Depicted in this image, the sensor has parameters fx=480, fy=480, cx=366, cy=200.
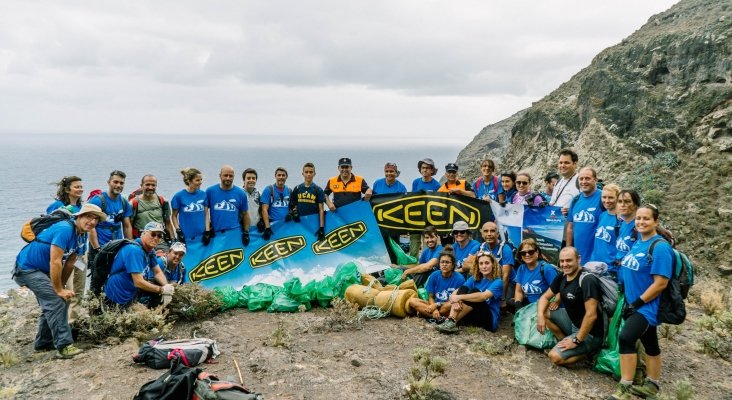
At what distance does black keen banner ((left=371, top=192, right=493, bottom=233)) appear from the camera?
9.77m

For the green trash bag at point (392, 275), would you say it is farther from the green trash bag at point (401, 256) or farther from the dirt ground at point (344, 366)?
the dirt ground at point (344, 366)

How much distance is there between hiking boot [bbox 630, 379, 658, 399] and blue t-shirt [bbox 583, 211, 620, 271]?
4.82 ft

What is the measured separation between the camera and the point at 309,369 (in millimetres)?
6094

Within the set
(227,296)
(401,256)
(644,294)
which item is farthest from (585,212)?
(227,296)

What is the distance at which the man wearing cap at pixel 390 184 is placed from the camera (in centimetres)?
1011

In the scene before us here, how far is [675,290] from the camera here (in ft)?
17.2

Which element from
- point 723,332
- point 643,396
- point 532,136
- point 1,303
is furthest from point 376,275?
point 532,136

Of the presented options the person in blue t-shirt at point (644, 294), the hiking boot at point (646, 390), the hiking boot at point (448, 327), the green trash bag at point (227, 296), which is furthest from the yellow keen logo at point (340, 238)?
the hiking boot at point (646, 390)

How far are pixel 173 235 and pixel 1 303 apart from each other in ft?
14.2

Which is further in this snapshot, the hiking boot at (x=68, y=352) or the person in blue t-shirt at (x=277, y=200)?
the person in blue t-shirt at (x=277, y=200)

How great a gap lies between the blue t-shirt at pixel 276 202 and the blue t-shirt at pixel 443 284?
3.47 m

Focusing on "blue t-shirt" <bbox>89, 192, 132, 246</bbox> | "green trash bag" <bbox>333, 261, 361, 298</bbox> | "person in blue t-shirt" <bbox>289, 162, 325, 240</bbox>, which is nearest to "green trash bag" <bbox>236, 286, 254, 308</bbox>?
"green trash bag" <bbox>333, 261, 361, 298</bbox>

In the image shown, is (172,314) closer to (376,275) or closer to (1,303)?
(376,275)

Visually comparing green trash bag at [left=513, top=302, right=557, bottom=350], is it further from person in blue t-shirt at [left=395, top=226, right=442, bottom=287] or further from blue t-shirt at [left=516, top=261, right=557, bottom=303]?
person in blue t-shirt at [left=395, top=226, right=442, bottom=287]
